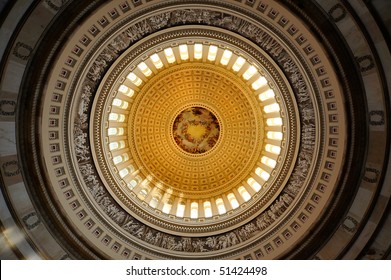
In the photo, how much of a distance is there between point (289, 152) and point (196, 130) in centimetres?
984

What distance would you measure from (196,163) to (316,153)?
1170 cm

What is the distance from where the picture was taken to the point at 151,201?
21641mm

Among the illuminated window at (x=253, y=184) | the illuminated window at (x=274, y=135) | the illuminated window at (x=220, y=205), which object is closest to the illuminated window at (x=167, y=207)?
the illuminated window at (x=220, y=205)

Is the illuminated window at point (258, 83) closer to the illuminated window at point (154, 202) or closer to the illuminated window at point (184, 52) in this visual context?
the illuminated window at point (184, 52)

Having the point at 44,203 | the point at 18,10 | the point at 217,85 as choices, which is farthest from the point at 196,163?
the point at 18,10

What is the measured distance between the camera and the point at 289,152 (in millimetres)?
18000

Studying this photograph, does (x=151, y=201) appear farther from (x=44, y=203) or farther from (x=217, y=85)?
(x=217, y=85)

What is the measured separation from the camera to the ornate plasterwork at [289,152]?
50.7 feet

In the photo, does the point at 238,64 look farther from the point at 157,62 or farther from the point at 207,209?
the point at 207,209

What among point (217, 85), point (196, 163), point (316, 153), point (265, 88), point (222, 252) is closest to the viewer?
point (316, 153)

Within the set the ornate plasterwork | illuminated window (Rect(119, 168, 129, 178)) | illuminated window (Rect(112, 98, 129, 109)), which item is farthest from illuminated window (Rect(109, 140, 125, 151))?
the ornate plasterwork

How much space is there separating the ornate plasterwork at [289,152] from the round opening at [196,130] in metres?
8.95

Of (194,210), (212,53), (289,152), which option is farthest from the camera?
(194,210)

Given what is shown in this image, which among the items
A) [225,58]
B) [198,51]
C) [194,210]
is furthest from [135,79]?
[194,210]
